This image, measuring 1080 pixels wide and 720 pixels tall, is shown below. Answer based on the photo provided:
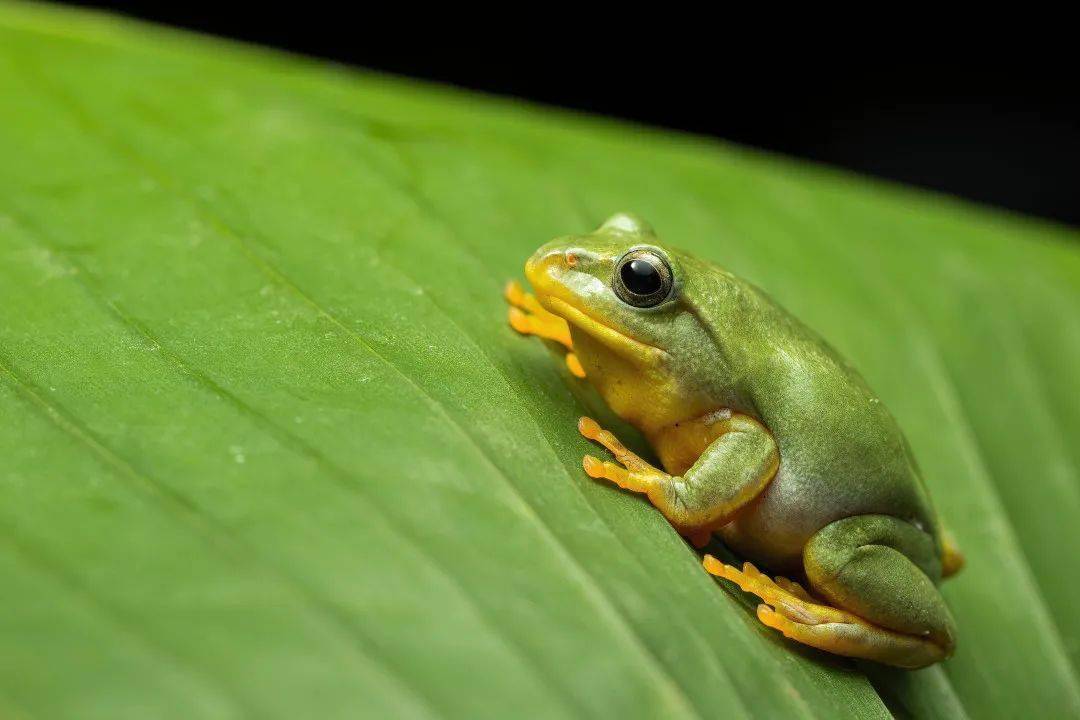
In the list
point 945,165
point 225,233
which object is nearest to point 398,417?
point 225,233

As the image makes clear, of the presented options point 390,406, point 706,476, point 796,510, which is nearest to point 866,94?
point 796,510

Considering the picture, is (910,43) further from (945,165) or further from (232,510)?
(232,510)

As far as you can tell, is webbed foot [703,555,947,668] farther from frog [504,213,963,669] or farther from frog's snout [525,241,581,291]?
frog's snout [525,241,581,291]

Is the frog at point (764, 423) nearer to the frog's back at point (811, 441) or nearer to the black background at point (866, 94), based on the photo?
the frog's back at point (811, 441)

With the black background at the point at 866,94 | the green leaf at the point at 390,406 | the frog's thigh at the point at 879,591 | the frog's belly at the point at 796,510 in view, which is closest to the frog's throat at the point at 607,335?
the green leaf at the point at 390,406

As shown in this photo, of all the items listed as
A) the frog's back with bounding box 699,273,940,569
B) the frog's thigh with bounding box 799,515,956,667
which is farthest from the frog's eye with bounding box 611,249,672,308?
the frog's thigh with bounding box 799,515,956,667

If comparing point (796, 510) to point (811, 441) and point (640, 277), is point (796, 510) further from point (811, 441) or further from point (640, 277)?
point (640, 277)
